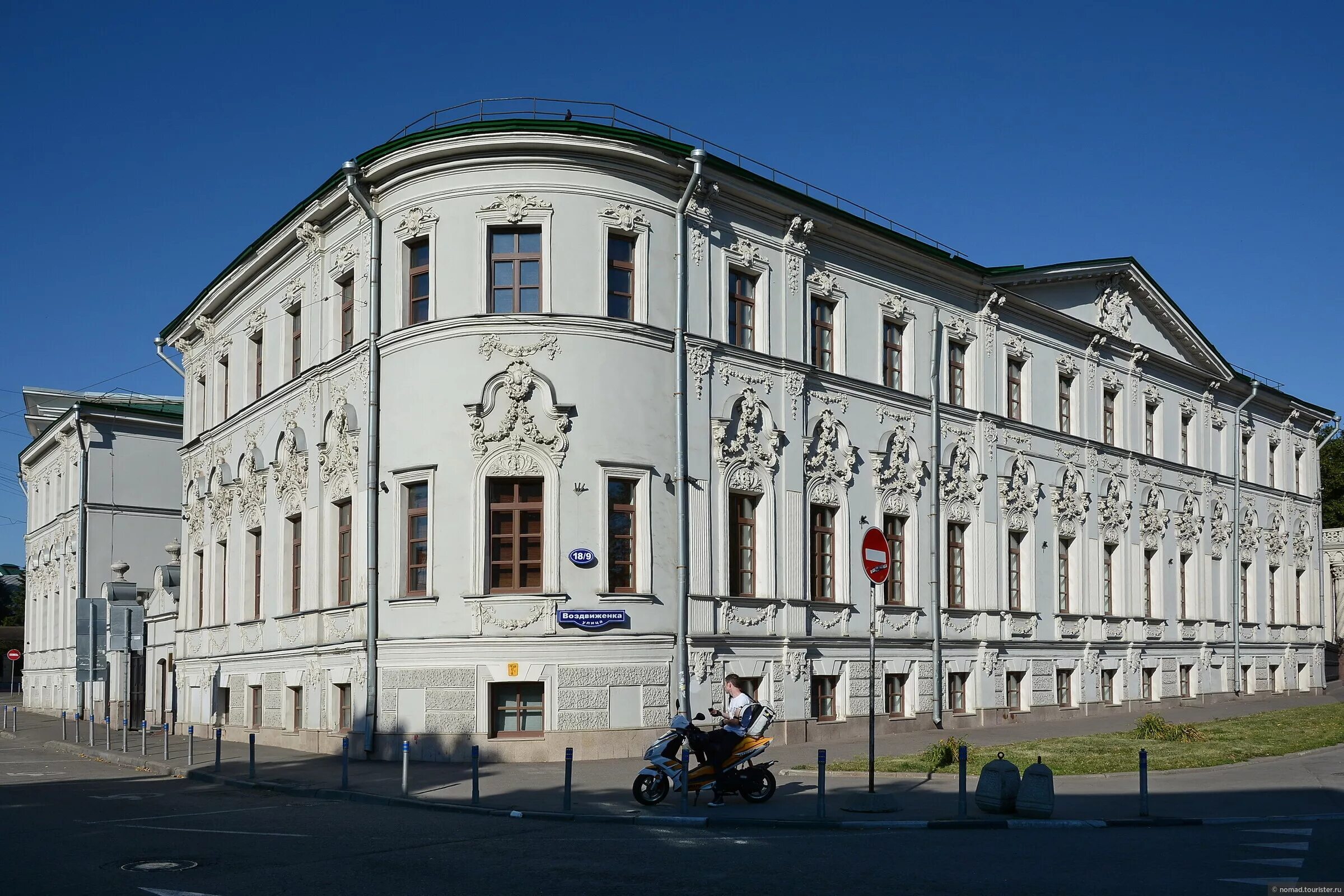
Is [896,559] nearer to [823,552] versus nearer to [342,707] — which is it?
[823,552]

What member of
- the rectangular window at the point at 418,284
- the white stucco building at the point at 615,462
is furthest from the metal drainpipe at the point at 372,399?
the rectangular window at the point at 418,284

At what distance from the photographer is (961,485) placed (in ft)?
112

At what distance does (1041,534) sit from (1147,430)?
895 cm

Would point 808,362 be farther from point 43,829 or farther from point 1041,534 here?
point 43,829

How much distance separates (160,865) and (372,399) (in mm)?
14509

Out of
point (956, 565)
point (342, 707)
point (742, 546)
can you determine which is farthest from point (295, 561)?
point (956, 565)

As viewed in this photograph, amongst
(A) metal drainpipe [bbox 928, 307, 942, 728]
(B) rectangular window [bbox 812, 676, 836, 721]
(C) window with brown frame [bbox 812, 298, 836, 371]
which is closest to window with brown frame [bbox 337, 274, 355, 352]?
(C) window with brown frame [bbox 812, 298, 836, 371]

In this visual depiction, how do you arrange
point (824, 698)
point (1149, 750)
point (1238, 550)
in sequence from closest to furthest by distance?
point (1149, 750) → point (824, 698) → point (1238, 550)

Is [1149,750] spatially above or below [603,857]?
below

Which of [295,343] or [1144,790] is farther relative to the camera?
[295,343]

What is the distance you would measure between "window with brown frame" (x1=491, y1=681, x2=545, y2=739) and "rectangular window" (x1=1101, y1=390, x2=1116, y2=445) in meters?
23.6

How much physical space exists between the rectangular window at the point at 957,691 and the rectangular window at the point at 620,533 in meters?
11.3

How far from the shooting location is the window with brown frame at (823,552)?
97.1 feet

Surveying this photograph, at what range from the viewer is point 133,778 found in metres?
24.2
